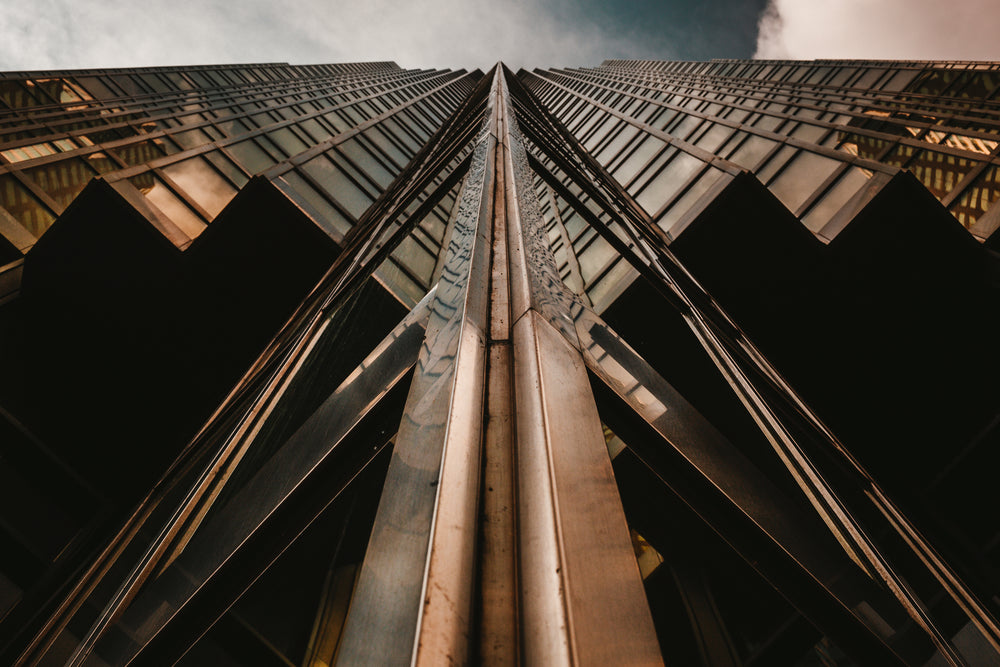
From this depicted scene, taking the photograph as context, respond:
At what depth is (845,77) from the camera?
21.6m

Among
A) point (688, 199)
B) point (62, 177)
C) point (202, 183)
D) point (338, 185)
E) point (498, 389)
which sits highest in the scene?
point (688, 199)

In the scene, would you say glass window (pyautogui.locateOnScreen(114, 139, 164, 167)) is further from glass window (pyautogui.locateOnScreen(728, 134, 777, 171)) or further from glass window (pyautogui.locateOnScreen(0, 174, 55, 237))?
glass window (pyautogui.locateOnScreen(728, 134, 777, 171))

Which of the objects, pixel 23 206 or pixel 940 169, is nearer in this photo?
pixel 23 206

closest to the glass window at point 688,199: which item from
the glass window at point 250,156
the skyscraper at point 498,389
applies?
the skyscraper at point 498,389

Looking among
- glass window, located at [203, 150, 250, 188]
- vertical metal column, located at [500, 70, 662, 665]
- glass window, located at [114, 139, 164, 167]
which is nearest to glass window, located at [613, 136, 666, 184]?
glass window, located at [203, 150, 250, 188]

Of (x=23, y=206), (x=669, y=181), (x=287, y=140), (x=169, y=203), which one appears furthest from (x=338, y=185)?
(x=669, y=181)

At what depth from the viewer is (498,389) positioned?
1.49m

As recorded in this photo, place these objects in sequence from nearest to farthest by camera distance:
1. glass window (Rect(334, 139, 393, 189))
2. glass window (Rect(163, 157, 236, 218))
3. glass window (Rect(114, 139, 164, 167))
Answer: glass window (Rect(163, 157, 236, 218)) → glass window (Rect(114, 139, 164, 167)) → glass window (Rect(334, 139, 393, 189))

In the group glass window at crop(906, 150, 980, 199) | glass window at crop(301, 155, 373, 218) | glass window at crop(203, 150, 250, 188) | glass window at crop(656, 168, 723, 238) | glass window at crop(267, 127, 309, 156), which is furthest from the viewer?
glass window at crop(267, 127, 309, 156)

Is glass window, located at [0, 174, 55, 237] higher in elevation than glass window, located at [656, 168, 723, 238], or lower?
lower

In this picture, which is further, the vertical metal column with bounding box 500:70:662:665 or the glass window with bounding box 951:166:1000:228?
the glass window with bounding box 951:166:1000:228

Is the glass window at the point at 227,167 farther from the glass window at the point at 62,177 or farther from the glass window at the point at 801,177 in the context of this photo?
the glass window at the point at 801,177

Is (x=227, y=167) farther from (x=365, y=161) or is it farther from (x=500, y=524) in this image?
(x=500, y=524)

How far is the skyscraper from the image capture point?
1187 millimetres
